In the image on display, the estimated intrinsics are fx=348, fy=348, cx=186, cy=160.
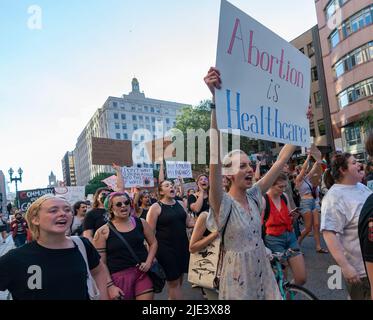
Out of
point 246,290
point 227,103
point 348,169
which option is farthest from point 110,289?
point 348,169

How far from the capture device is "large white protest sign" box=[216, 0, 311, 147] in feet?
8.34

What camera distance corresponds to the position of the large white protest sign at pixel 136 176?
10.8 meters

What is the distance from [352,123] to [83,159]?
114085 mm

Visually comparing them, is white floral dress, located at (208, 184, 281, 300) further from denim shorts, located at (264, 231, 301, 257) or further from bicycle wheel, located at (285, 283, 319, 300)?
denim shorts, located at (264, 231, 301, 257)

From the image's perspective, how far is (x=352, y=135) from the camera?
32344 millimetres

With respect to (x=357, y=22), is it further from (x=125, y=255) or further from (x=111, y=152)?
(x=125, y=255)

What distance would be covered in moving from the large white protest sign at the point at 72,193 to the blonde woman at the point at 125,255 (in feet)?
28.7

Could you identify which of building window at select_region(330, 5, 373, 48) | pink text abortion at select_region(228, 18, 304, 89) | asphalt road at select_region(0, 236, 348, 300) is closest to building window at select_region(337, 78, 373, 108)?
building window at select_region(330, 5, 373, 48)

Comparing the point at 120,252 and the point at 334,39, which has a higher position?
the point at 334,39

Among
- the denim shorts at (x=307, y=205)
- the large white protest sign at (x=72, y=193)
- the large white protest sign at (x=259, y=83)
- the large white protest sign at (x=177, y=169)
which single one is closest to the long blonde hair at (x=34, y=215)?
the large white protest sign at (x=259, y=83)

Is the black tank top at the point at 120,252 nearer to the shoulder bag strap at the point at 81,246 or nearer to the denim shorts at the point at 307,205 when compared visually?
the shoulder bag strap at the point at 81,246

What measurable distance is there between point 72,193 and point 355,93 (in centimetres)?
2723

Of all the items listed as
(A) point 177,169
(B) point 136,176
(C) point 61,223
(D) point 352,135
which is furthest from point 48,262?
(D) point 352,135

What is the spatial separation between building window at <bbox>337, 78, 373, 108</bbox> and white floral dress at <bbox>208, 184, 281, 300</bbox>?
30.7 metres
